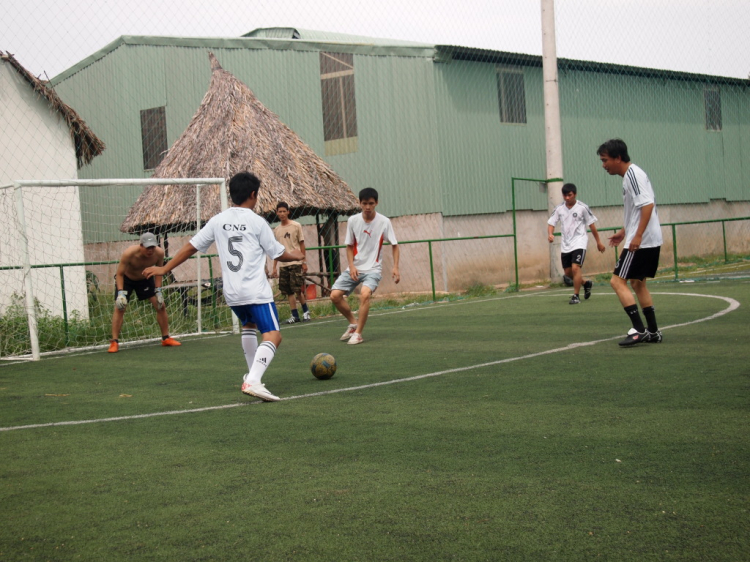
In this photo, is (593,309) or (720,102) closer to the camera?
(593,309)

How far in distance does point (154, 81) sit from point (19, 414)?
66.4 ft

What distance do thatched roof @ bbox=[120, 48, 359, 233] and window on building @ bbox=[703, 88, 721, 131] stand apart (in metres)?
16.0

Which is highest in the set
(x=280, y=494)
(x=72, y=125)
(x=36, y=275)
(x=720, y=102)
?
(x=720, y=102)

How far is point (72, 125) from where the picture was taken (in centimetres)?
1759

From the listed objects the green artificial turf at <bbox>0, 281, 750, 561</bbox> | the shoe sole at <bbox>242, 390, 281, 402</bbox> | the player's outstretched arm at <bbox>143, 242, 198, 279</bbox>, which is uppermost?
the player's outstretched arm at <bbox>143, 242, 198, 279</bbox>

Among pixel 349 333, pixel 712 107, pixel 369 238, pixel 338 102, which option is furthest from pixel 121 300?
pixel 712 107

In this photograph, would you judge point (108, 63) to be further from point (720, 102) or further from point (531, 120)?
point (720, 102)

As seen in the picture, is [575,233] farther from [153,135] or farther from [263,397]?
[153,135]

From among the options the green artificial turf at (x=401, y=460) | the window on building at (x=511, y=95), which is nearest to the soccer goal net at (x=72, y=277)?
the green artificial turf at (x=401, y=460)

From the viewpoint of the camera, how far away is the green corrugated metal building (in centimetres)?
2270

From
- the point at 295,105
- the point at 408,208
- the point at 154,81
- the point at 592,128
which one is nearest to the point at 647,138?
the point at 592,128

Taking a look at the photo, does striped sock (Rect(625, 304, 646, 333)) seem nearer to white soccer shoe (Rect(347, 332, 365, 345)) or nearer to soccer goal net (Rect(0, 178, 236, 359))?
white soccer shoe (Rect(347, 332, 365, 345))

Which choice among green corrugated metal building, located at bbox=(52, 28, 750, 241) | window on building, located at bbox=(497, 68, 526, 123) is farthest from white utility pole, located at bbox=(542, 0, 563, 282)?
window on building, located at bbox=(497, 68, 526, 123)

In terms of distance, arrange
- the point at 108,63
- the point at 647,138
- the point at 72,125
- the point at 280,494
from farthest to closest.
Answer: the point at 647,138
the point at 108,63
the point at 72,125
the point at 280,494
